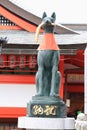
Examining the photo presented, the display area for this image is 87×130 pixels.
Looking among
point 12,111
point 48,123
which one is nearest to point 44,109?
point 48,123

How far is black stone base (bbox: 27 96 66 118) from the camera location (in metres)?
8.40

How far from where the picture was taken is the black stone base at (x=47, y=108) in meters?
8.40

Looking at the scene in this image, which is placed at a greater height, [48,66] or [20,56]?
[20,56]

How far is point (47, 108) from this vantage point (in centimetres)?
840

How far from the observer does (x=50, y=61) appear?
877 cm

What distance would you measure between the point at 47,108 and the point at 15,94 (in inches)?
224

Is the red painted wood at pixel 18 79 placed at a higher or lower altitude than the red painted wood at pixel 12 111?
higher

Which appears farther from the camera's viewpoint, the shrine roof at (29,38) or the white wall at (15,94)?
the white wall at (15,94)

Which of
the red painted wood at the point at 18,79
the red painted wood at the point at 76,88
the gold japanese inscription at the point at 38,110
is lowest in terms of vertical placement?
the red painted wood at the point at 76,88

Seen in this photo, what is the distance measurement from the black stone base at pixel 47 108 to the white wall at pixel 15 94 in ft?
17.8

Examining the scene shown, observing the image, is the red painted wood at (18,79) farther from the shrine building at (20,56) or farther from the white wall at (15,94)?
the white wall at (15,94)

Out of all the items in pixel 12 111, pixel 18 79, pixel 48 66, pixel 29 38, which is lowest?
pixel 12 111

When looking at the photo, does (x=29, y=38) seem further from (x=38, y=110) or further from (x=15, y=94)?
(x=38, y=110)

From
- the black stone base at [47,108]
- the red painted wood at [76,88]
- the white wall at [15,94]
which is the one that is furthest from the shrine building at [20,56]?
the black stone base at [47,108]
